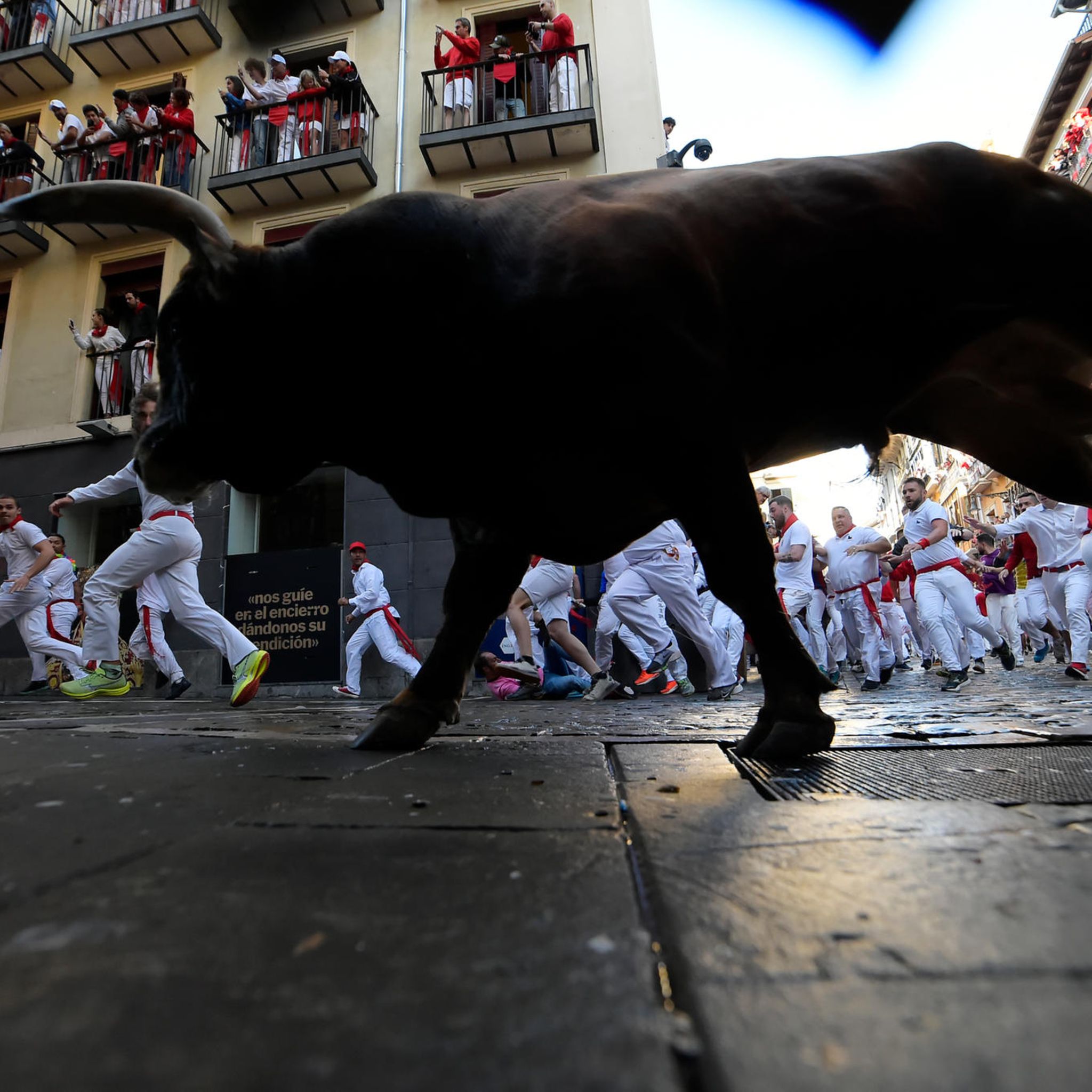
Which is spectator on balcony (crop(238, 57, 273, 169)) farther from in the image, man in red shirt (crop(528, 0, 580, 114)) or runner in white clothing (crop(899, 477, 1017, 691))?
runner in white clothing (crop(899, 477, 1017, 691))

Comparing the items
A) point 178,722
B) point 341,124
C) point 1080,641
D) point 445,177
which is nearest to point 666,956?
point 178,722

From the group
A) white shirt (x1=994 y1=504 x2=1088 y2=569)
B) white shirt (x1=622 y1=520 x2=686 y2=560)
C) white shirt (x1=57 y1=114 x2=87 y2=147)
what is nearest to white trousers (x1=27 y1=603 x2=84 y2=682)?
white shirt (x1=622 y1=520 x2=686 y2=560)

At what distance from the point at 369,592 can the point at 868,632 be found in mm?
6159

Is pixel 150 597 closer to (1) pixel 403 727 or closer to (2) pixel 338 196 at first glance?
(1) pixel 403 727

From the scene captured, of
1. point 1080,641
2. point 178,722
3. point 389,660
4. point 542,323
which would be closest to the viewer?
point 542,323

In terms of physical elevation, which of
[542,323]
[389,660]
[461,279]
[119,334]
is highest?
[119,334]

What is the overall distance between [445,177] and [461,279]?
14.0 m

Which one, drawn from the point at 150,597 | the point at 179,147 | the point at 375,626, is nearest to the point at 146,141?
the point at 179,147

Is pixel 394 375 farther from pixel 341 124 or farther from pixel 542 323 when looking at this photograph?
pixel 341 124

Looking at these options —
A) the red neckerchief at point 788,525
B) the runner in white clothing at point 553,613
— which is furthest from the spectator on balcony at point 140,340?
the red neckerchief at point 788,525

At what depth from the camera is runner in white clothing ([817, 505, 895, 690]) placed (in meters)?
8.62

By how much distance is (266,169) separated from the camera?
14.1 m

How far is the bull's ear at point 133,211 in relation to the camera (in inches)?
94.5

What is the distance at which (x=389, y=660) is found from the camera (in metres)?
9.60
